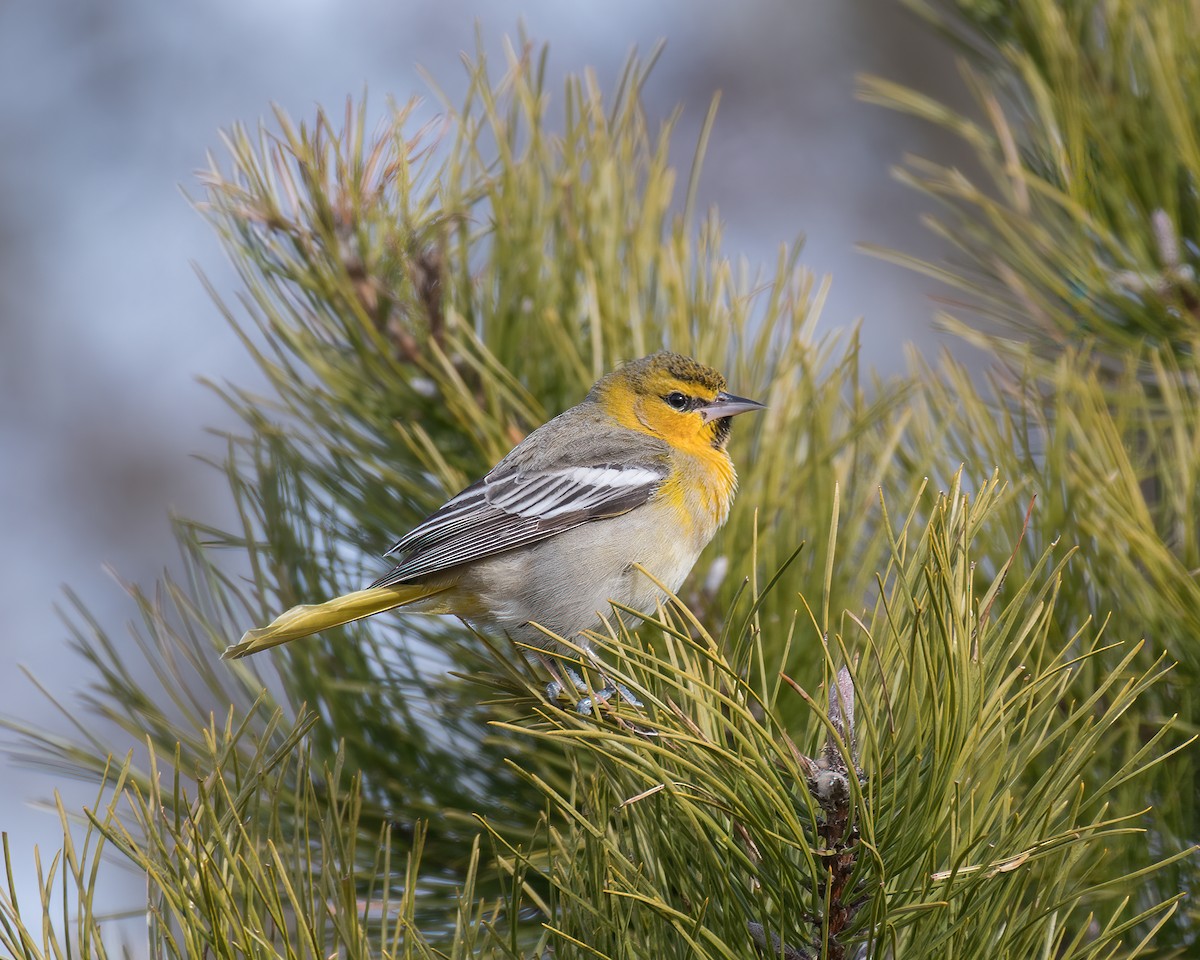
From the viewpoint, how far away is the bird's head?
2.87 metres

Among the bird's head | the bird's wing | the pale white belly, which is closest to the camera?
the bird's wing

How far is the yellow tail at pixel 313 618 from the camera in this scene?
88.3 inches

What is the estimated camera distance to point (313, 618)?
2.34m

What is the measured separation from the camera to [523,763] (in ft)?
7.80

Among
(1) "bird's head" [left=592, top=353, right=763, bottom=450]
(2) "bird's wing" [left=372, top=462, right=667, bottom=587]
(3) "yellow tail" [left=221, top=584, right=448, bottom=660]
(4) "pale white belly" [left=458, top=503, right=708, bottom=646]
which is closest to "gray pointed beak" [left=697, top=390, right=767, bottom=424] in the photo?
(1) "bird's head" [left=592, top=353, right=763, bottom=450]

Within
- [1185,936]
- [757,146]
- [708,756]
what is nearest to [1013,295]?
[1185,936]

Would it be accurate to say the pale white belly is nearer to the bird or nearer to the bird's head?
the bird

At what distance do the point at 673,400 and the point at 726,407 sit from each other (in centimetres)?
23

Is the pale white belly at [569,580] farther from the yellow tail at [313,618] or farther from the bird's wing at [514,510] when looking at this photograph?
the yellow tail at [313,618]

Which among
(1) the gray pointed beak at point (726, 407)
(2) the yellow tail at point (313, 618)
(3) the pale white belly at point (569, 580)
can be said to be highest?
(1) the gray pointed beak at point (726, 407)

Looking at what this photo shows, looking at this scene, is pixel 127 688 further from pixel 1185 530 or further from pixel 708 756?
pixel 1185 530

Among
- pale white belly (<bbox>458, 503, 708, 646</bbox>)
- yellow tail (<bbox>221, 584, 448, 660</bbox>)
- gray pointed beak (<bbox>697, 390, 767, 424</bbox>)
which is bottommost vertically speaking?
pale white belly (<bbox>458, 503, 708, 646</bbox>)

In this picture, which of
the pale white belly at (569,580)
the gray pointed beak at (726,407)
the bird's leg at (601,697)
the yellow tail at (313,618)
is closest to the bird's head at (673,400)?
the gray pointed beak at (726,407)

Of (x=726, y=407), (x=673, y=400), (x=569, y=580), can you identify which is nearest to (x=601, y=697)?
(x=569, y=580)
